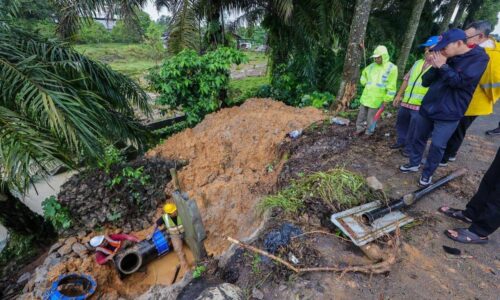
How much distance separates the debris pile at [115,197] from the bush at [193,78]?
2204 millimetres

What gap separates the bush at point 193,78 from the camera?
5.79 metres

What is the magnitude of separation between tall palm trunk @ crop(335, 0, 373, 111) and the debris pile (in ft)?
15.4

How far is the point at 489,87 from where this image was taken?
3.01m

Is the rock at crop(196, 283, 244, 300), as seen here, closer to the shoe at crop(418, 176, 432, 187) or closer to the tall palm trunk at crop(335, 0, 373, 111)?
the shoe at crop(418, 176, 432, 187)

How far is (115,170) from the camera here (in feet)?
15.1

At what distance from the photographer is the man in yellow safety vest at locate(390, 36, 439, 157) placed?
3.29 metres

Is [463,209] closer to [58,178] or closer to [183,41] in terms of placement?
[183,41]

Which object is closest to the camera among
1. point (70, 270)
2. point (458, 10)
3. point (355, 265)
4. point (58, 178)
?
point (355, 265)

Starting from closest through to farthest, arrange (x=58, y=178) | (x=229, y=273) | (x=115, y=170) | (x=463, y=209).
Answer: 1. (x=229, y=273)
2. (x=463, y=209)
3. (x=115, y=170)
4. (x=58, y=178)

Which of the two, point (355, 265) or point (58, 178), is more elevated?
point (355, 265)

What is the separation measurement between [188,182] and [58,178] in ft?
17.3

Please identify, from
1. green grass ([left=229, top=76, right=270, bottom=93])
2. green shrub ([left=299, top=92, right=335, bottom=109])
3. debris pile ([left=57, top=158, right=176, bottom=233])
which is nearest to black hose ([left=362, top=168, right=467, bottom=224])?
debris pile ([left=57, top=158, right=176, bottom=233])

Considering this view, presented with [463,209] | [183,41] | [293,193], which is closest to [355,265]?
Result: [293,193]

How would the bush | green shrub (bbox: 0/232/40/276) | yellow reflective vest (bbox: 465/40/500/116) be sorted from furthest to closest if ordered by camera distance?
1. the bush
2. green shrub (bbox: 0/232/40/276)
3. yellow reflective vest (bbox: 465/40/500/116)
